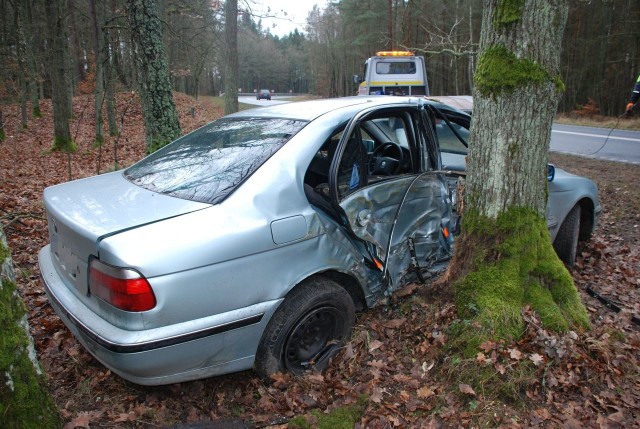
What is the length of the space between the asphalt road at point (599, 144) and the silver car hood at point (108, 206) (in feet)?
36.5

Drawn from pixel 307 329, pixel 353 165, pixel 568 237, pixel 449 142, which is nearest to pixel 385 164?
pixel 353 165

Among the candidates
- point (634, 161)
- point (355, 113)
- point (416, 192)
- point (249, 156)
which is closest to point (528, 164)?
point (416, 192)

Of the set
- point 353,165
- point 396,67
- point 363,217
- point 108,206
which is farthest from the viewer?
point 396,67

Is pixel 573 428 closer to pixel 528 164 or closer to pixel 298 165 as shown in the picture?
pixel 528 164

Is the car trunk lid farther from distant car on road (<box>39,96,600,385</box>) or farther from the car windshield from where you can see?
the car windshield

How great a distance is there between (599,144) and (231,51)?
39.5 feet

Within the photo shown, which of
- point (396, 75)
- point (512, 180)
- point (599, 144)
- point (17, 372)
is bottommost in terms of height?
point (17, 372)

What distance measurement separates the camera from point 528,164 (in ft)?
10.1

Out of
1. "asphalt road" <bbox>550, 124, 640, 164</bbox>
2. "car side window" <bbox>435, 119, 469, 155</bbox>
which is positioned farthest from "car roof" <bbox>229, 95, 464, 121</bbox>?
"asphalt road" <bbox>550, 124, 640, 164</bbox>

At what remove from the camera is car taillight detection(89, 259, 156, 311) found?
85.5 inches

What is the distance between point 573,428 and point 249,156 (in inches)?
93.4

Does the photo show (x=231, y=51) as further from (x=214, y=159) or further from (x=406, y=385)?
(x=406, y=385)

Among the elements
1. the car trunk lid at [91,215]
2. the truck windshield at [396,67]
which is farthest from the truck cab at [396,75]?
the car trunk lid at [91,215]

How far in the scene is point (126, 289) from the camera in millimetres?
2189
